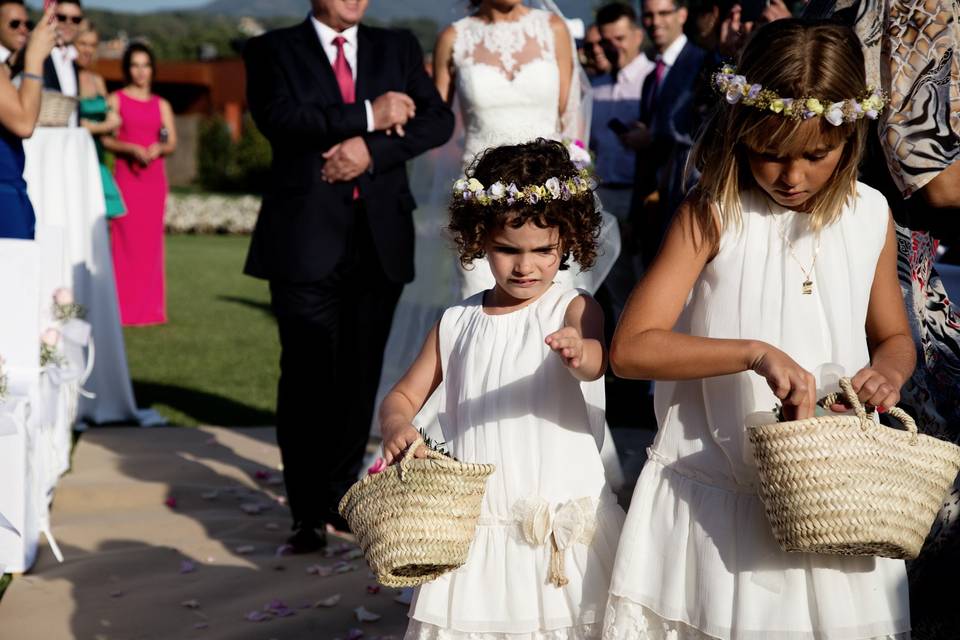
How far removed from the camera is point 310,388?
17.3 ft

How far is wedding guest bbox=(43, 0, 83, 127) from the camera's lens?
349 inches

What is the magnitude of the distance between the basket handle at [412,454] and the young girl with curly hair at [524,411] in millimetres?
93

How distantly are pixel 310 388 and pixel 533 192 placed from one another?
8.25 ft

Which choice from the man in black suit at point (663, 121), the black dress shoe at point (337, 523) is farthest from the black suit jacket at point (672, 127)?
the black dress shoe at point (337, 523)

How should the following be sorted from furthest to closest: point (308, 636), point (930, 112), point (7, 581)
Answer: point (7, 581)
point (308, 636)
point (930, 112)

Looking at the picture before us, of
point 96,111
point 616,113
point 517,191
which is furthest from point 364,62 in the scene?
point 96,111

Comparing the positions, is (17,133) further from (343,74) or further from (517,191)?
(517,191)

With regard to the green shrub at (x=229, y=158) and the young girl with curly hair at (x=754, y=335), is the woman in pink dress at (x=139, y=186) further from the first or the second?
the green shrub at (x=229, y=158)

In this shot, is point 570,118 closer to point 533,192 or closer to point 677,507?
point 533,192

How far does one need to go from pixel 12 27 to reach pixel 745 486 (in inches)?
232

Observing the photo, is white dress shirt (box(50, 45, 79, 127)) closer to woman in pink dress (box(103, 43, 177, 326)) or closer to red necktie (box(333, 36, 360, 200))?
woman in pink dress (box(103, 43, 177, 326))

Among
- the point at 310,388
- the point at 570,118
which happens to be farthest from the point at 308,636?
the point at 570,118

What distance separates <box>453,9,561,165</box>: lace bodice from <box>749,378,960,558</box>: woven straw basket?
364 centimetres

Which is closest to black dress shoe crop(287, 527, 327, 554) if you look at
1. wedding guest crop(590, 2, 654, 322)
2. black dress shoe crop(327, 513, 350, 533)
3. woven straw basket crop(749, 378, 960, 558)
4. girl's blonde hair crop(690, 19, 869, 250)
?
black dress shoe crop(327, 513, 350, 533)
